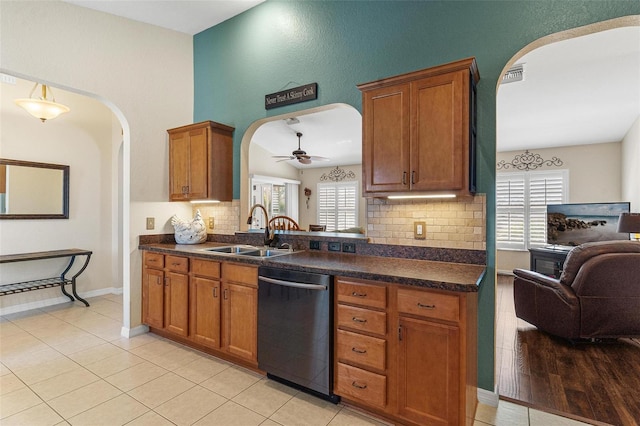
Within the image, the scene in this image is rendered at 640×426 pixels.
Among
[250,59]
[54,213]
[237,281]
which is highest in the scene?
[250,59]

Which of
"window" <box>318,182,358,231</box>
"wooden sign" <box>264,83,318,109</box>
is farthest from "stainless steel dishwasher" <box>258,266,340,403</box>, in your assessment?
"window" <box>318,182,358,231</box>

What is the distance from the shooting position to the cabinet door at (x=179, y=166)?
3.45 metres

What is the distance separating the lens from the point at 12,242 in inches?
158

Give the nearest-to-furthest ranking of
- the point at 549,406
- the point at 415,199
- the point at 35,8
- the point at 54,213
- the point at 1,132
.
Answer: the point at 549,406
the point at 415,199
the point at 35,8
the point at 1,132
the point at 54,213

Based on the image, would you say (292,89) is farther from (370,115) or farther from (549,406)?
(549,406)

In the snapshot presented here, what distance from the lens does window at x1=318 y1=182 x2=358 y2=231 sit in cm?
845

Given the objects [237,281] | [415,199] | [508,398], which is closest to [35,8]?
[237,281]

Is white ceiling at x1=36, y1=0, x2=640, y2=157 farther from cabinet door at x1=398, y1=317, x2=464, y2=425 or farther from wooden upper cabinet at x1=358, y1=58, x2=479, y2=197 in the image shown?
cabinet door at x1=398, y1=317, x2=464, y2=425

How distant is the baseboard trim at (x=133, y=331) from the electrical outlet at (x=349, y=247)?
7.80 feet

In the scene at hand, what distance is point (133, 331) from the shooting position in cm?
329

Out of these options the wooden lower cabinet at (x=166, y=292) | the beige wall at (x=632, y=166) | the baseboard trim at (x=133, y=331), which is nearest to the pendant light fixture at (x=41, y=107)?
the wooden lower cabinet at (x=166, y=292)

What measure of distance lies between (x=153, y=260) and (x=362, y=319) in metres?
2.39

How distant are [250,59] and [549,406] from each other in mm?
3964

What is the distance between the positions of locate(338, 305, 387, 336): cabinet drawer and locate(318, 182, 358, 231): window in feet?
20.9
